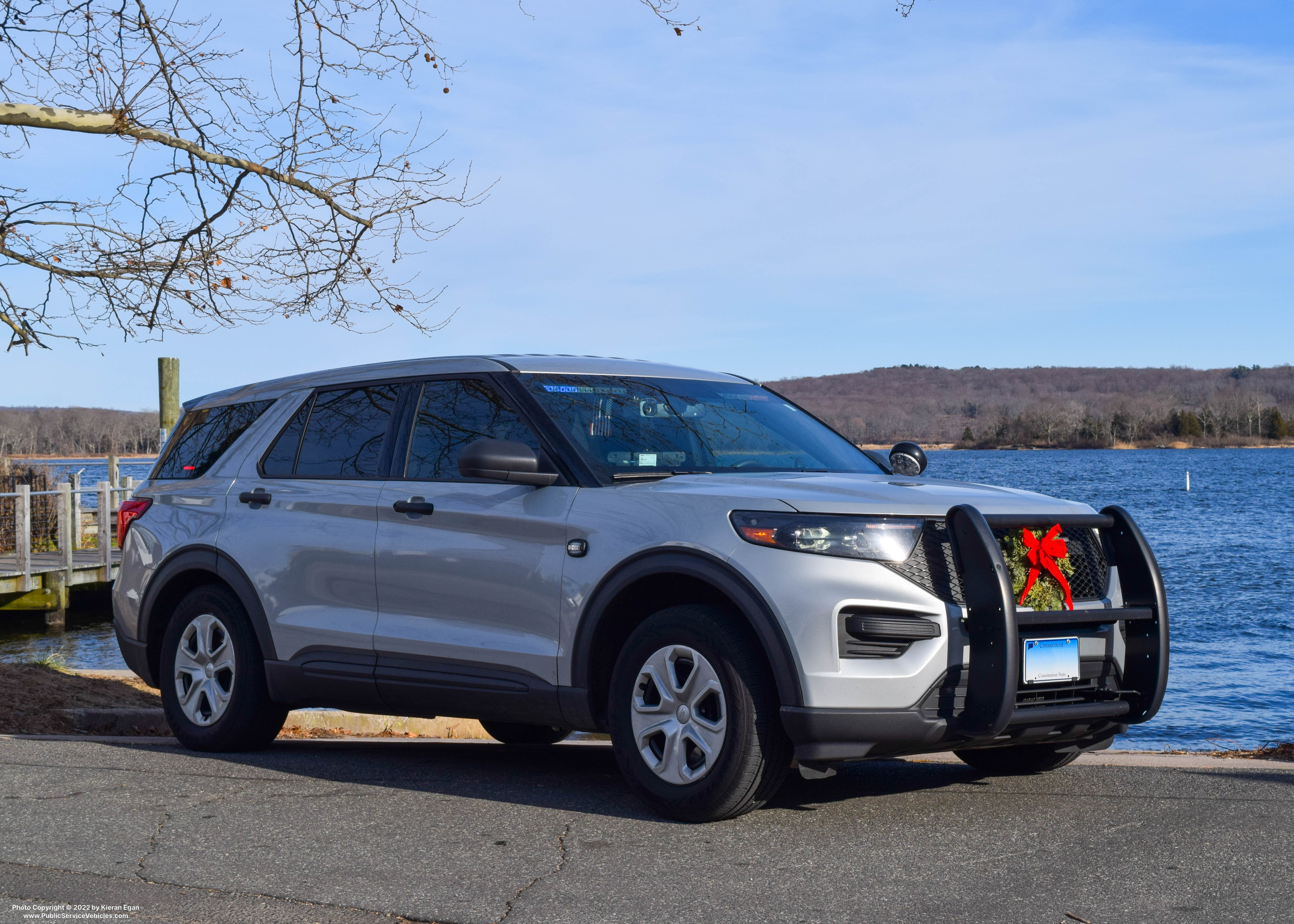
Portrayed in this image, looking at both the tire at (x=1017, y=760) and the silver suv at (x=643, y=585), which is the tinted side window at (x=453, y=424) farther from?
the tire at (x=1017, y=760)

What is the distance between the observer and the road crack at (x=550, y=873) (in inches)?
159

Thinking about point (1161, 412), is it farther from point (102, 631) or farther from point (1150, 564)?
point (1150, 564)

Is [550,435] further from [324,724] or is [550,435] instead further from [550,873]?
[324,724]

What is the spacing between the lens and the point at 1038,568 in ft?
16.7

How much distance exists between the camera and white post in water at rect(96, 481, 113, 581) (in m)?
25.9

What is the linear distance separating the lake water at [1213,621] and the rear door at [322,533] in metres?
7.25

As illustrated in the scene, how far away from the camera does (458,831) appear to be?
508cm

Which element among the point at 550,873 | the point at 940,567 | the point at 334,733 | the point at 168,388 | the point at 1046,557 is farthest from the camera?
the point at 168,388

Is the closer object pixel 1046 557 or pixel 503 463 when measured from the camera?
pixel 1046 557

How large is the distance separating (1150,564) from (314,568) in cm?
378

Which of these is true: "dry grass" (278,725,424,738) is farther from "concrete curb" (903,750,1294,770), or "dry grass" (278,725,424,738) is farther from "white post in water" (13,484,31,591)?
"white post in water" (13,484,31,591)

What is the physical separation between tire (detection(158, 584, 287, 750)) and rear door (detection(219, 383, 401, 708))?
27 cm

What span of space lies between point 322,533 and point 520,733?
6.80 feet

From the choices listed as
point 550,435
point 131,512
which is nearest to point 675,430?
point 550,435
